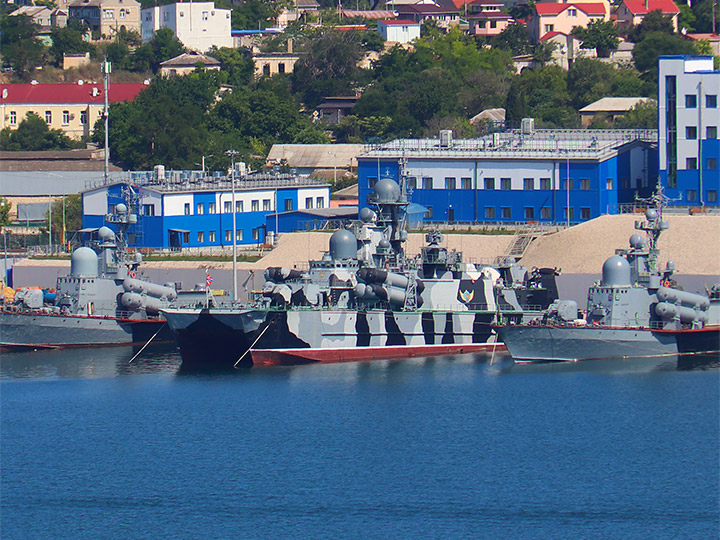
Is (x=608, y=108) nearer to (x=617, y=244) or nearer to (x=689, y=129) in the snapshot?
(x=689, y=129)

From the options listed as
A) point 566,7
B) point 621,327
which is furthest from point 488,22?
point 621,327

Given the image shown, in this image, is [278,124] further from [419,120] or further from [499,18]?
[499,18]

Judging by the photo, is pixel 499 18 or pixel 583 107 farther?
pixel 499 18

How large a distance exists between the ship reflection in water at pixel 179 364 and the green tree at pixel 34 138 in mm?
54676

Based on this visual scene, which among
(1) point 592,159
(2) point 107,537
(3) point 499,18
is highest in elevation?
(3) point 499,18

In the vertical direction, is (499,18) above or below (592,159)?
above

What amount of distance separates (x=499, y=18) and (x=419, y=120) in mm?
35724

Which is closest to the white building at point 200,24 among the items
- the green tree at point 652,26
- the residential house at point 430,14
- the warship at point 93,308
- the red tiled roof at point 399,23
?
the red tiled roof at point 399,23

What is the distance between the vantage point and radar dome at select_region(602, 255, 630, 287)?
193 feet

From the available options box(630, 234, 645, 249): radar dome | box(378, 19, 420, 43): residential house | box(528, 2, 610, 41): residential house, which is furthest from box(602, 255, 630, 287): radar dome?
box(378, 19, 420, 43): residential house

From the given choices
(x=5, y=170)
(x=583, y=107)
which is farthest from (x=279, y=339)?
Result: (x=583, y=107)

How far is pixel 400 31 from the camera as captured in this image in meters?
146

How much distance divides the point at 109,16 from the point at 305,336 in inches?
4094

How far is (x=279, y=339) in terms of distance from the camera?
5969cm
